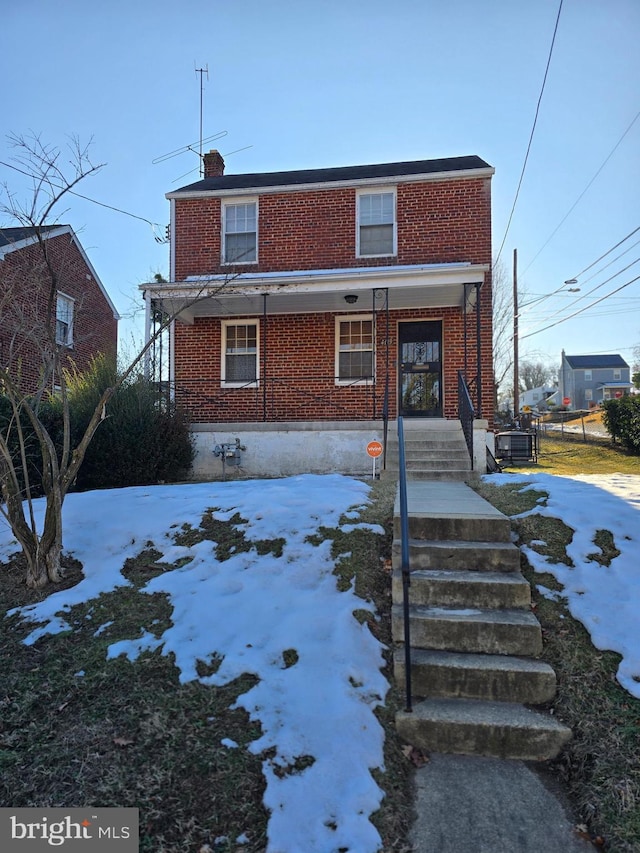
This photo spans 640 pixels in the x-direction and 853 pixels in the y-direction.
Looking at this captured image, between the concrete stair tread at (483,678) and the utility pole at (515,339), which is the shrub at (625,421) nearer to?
the utility pole at (515,339)

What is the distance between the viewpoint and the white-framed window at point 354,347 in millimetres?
11156

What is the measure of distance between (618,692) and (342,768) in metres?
1.68

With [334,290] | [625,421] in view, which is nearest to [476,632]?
[334,290]

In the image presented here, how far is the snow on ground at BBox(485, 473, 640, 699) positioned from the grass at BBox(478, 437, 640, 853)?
6cm

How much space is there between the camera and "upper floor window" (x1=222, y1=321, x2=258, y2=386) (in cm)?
1154

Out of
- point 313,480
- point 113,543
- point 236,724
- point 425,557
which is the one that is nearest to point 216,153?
point 313,480

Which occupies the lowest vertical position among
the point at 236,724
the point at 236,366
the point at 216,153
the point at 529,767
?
the point at 529,767

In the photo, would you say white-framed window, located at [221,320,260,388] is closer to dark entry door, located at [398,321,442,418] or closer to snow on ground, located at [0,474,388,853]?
dark entry door, located at [398,321,442,418]

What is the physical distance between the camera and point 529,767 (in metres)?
2.72

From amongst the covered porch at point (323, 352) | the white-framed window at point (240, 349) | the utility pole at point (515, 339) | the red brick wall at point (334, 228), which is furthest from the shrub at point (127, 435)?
the utility pole at point (515, 339)

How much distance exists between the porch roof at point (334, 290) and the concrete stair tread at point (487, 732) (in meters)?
7.48

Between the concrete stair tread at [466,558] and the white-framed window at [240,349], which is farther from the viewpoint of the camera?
the white-framed window at [240,349]

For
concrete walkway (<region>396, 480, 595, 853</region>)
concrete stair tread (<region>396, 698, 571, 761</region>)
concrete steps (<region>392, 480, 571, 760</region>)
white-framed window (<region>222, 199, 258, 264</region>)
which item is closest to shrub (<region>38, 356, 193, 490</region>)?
white-framed window (<region>222, 199, 258, 264</region>)

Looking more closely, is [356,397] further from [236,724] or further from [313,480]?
[236,724]
